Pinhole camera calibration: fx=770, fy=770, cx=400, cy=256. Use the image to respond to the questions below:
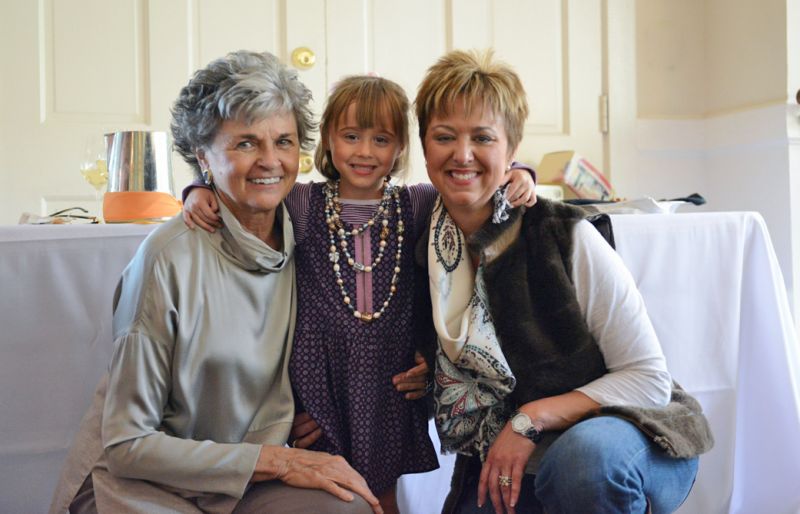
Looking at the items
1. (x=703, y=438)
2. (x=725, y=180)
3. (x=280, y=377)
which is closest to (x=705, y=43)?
(x=725, y=180)

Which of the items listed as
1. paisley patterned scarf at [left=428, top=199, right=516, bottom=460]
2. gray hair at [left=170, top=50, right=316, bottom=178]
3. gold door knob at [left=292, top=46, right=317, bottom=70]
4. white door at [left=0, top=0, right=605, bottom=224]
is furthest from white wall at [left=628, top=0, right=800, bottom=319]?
gray hair at [left=170, top=50, right=316, bottom=178]

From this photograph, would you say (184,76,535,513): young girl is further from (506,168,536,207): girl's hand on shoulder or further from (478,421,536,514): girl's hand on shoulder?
(478,421,536,514): girl's hand on shoulder

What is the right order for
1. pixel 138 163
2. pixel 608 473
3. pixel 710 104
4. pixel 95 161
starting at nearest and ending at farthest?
pixel 608 473 → pixel 138 163 → pixel 95 161 → pixel 710 104

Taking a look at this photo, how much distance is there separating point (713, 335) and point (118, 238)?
1.28 meters

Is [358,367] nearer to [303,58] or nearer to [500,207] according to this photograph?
[500,207]

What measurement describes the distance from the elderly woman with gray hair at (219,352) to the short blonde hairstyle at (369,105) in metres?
0.08

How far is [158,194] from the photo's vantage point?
5.29ft

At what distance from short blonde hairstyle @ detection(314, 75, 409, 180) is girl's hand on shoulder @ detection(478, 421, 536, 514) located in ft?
1.78

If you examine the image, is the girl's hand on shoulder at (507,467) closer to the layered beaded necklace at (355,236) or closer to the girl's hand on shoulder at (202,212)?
the layered beaded necklace at (355,236)

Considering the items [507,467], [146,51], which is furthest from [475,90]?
[146,51]

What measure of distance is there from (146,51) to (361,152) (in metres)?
1.84

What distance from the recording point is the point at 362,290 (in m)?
1.29

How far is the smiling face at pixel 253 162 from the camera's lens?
1.23 metres

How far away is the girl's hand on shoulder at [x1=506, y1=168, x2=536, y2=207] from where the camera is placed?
1.28 meters
